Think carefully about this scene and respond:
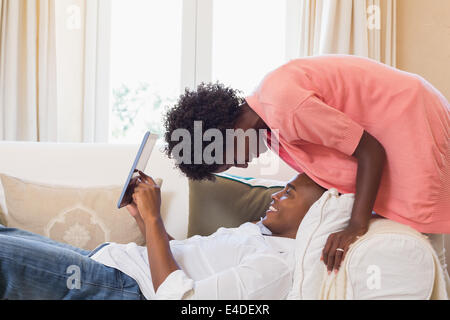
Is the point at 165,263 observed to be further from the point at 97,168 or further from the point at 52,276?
the point at 97,168

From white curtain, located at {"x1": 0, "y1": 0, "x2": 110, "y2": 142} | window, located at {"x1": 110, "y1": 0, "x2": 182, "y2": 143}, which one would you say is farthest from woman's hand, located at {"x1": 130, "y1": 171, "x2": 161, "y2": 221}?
window, located at {"x1": 110, "y1": 0, "x2": 182, "y2": 143}

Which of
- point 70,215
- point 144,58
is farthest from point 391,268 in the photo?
point 144,58

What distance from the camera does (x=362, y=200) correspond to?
1.06 m

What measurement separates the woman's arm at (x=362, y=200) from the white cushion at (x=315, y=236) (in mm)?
31

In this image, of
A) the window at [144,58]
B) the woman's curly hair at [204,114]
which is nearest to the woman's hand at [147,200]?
the woman's curly hair at [204,114]

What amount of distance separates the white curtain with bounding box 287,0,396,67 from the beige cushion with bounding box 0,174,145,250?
1.46 metres

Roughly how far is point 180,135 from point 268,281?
1.54 feet

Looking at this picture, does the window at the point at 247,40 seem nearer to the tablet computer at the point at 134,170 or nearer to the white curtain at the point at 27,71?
the white curtain at the point at 27,71

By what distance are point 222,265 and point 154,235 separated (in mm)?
207

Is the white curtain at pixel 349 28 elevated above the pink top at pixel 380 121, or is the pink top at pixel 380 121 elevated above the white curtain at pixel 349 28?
the white curtain at pixel 349 28

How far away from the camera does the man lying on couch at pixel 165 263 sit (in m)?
1.06
